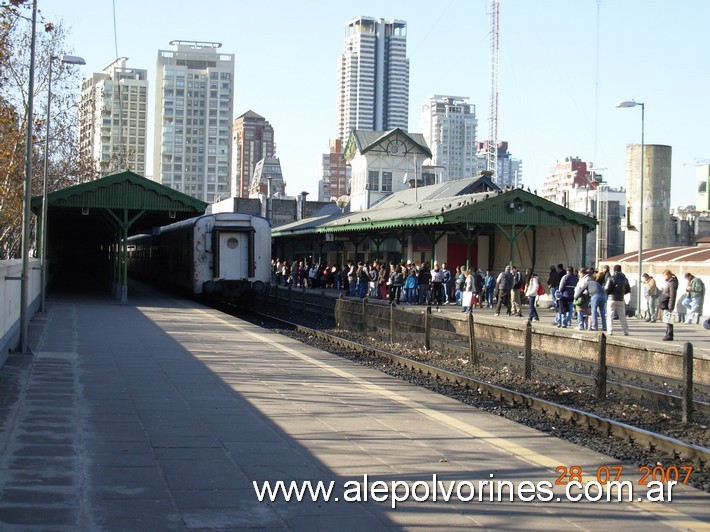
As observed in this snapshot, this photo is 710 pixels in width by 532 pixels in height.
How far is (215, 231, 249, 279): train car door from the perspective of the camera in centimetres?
2967

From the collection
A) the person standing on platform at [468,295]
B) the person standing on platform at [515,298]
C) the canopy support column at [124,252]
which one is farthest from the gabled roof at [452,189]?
the canopy support column at [124,252]

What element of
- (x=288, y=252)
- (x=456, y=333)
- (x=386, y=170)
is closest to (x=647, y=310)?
(x=456, y=333)

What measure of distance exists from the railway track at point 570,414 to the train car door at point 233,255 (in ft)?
42.0

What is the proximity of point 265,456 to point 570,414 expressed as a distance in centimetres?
453

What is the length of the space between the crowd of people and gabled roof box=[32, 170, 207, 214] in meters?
8.56

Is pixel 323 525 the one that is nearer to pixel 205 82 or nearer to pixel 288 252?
pixel 288 252

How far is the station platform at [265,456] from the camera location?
5.73m

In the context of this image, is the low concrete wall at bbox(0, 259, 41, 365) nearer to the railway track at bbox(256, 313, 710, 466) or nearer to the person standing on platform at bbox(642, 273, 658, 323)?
the railway track at bbox(256, 313, 710, 466)

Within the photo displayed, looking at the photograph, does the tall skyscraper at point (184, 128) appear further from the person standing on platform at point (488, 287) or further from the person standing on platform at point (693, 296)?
the person standing on platform at point (693, 296)

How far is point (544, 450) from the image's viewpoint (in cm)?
807

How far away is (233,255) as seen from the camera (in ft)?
98.3

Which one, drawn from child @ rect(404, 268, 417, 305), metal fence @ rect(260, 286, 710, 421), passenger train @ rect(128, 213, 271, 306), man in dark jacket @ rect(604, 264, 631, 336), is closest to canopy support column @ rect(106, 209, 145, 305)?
passenger train @ rect(128, 213, 271, 306)

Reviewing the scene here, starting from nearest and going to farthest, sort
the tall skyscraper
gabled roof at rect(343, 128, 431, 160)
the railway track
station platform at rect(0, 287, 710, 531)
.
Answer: station platform at rect(0, 287, 710, 531), the railway track, gabled roof at rect(343, 128, 431, 160), the tall skyscraper

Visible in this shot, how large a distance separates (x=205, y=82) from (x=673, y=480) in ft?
656
